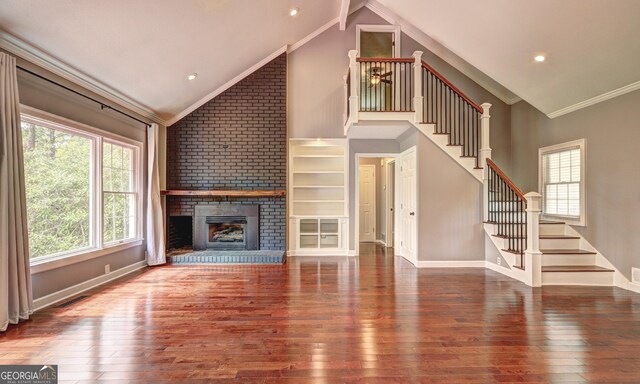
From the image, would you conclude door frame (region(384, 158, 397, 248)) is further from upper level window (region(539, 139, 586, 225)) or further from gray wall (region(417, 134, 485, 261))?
upper level window (region(539, 139, 586, 225))

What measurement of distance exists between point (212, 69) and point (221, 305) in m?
3.86

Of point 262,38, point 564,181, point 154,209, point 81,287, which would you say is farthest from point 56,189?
point 564,181

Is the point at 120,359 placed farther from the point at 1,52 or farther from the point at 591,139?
the point at 591,139

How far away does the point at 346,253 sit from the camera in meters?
6.21

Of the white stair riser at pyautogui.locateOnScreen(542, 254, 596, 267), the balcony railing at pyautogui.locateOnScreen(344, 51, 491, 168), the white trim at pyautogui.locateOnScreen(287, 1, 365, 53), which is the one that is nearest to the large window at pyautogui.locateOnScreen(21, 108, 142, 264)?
the white trim at pyautogui.locateOnScreen(287, 1, 365, 53)

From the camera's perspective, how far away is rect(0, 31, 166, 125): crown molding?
2879 mm

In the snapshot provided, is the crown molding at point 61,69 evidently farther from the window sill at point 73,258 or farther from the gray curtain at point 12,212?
the window sill at point 73,258

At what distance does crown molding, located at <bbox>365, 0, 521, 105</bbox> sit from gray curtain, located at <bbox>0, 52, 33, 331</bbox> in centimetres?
595

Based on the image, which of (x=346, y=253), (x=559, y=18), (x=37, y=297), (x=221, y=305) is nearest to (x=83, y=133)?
(x=37, y=297)

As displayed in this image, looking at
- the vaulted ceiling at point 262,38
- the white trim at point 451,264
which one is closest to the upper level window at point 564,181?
the vaulted ceiling at point 262,38

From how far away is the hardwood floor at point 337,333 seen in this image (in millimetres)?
2111

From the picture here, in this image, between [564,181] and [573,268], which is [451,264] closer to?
[573,268]

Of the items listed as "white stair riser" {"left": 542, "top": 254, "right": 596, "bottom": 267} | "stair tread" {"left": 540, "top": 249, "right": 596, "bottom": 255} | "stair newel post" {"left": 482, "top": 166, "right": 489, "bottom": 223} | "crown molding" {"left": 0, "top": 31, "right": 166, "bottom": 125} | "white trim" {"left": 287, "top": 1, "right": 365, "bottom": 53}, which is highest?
"white trim" {"left": 287, "top": 1, "right": 365, "bottom": 53}

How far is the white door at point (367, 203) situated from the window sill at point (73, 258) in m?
5.18
